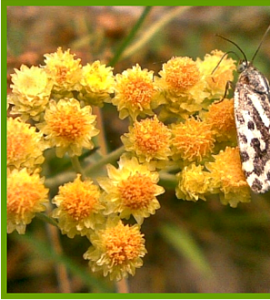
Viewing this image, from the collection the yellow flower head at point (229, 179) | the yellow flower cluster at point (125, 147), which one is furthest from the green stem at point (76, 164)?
the yellow flower head at point (229, 179)

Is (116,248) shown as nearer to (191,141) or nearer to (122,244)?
(122,244)

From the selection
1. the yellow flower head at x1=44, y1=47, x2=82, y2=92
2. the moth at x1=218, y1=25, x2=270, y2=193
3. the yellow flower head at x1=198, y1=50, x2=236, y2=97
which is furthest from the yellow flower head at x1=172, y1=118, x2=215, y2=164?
the yellow flower head at x1=44, y1=47, x2=82, y2=92

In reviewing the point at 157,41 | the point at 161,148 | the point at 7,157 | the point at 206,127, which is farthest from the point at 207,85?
the point at 157,41

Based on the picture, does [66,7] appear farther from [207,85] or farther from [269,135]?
[269,135]

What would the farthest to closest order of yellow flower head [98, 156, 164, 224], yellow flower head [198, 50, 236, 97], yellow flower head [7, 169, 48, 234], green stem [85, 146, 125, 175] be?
yellow flower head [198, 50, 236, 97], green stem [85, 146, 125, 175], yellow flower head [98, 156, 164, 224], yellow flower head [7, 169, 48, 234]

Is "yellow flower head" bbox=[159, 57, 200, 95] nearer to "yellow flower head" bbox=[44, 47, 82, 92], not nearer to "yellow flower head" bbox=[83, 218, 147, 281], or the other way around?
"yellow flower head" bbox=[44, 47, 82, 92]

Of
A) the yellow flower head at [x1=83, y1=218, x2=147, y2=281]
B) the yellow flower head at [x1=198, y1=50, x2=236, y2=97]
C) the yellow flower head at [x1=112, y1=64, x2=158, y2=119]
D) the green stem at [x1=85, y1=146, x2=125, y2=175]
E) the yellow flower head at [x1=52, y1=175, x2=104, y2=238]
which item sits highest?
the yellow flower head at [x1=198, y1=50, x2=236, y2=97]

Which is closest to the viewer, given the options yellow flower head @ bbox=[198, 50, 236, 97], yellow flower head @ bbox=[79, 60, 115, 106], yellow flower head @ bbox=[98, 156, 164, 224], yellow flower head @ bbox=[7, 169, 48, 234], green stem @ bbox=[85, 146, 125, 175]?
yellow flower head @ bbox=[7, 169, 48, 234]
